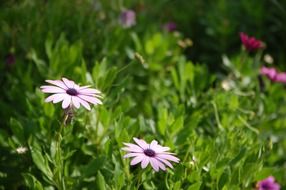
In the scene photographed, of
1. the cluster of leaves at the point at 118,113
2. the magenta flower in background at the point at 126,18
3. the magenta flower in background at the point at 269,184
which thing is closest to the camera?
the cluster of leaves at the point at 118,113

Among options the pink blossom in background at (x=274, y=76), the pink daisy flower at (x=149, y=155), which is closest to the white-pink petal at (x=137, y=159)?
the pink daisy flower at (x=149, y=155)

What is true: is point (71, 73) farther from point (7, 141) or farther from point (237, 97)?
point (237, 97)

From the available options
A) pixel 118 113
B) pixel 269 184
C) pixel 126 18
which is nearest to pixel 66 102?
pixel 118 113

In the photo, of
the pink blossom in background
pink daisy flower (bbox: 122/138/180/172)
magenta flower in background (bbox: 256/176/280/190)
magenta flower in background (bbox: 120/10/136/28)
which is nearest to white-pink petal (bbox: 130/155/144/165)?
pink daisy flower (bbox: 122/138/180/172)

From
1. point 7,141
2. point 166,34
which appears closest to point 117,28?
point 166,34

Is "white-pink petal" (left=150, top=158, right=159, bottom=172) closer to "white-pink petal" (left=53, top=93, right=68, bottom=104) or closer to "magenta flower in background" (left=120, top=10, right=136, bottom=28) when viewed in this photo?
"white-pink petal" (left=53, top=93, right=68, bottom=104)

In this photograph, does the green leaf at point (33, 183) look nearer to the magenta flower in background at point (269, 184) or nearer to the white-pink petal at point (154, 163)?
the white-pink petal at point (154, 163)
